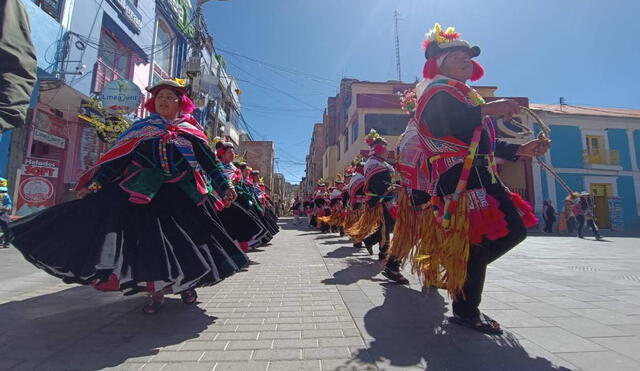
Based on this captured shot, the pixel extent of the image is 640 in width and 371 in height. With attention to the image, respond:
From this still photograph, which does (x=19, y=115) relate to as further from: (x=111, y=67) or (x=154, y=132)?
(x=111, y=67)

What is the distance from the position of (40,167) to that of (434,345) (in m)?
11.8

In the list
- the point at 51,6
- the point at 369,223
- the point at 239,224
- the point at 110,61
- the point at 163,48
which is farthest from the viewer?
the point at 163,48

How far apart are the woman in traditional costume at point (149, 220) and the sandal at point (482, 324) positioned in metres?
1.68

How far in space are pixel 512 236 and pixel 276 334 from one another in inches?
65.7

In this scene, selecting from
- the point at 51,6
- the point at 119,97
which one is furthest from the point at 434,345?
the point at 51,6

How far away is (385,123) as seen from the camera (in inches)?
862

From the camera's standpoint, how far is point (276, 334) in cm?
207

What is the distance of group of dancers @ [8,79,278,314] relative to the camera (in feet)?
6.73

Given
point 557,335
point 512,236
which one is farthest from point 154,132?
point 557,335

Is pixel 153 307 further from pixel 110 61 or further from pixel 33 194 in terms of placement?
pixel 110 61

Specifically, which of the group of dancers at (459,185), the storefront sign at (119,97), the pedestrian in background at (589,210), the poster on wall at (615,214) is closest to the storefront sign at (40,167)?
the storefront sign at (119,97)

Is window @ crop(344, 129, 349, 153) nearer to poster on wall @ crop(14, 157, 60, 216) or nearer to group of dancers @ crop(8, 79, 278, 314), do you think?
poster on wall @ crop(14, 157, 60, 216)

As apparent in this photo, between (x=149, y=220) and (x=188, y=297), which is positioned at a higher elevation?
(x=149, y=220)

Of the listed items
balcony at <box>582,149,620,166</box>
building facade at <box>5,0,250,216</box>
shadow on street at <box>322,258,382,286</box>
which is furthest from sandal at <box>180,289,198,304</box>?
balcony at <box>582,149,620,166</box>
